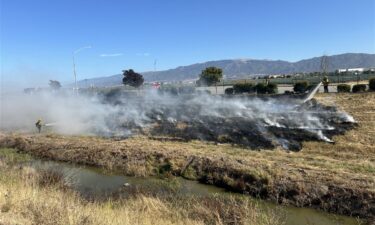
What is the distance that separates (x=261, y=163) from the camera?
19.5 m

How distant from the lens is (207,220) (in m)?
11.9

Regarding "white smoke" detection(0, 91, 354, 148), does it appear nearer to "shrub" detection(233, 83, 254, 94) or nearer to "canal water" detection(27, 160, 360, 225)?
"canal water" detection(27, 160, 360, 225)

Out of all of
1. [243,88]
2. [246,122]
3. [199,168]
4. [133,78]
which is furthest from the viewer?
[133,78]

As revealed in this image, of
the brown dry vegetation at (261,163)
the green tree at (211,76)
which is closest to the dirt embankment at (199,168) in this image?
the brown dry vegetation at (261,163)

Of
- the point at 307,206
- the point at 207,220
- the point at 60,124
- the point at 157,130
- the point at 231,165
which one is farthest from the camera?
the point at 60,124

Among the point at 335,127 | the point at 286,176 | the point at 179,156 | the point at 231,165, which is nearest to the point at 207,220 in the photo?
the point at 286,176

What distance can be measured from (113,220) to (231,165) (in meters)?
10.9

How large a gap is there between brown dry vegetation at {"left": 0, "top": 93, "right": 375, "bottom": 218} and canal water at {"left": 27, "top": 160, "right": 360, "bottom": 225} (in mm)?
459

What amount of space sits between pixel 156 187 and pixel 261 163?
4785mm

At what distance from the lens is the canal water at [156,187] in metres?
14.7

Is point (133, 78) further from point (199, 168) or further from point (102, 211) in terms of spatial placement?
point (102, 211)

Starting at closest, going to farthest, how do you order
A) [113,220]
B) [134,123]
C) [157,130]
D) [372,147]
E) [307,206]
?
1. [113,220]
2. [307,206]
3. [372,147]
4. [157,130]
5. [134,123]

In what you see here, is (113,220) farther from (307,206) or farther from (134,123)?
(134,123)

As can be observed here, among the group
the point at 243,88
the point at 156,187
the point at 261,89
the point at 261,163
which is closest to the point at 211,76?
the point at 243,88
